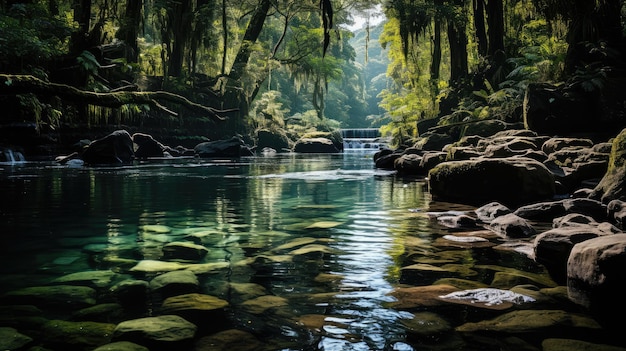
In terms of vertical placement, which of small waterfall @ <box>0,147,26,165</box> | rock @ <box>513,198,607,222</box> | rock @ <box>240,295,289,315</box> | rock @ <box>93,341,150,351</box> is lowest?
rock @ <box>93,341,150,351</box>

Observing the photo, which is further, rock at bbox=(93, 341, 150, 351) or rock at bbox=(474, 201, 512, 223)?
rock at bbox=(474, 201, 512, 223)

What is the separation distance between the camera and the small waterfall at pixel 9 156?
16297mm

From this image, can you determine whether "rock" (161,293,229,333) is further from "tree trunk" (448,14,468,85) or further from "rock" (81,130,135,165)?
"tree trunk" (448,14,468,85)

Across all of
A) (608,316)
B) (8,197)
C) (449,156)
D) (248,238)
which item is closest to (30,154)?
(8,197)

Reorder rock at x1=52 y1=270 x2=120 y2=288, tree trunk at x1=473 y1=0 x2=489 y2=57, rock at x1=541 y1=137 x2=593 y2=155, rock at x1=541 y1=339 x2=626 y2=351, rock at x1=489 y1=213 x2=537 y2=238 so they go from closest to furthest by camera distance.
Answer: rock at x1=541 y1=339 x2=626 y2=351 → rock at x1=52 y1=270 x2=120 y2=288 → rock at x1=489 y1=213 x2=537 y2=238 → rock at x1=541 y1=137 x2=593 y2=155 → tree trunk at x1=473 y1=0 x2=489 y2=57

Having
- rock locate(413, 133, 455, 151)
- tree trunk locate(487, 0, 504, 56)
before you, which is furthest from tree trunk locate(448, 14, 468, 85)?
rock locate(413, 133, 455, 151)

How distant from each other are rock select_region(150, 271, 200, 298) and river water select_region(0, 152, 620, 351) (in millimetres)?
112

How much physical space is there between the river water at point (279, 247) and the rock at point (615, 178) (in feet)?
6.23

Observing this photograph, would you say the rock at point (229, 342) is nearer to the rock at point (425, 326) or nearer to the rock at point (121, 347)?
the rock at point (121, 347)

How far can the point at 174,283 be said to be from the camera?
3.41m

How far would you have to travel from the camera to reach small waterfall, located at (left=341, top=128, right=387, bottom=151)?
38.5m

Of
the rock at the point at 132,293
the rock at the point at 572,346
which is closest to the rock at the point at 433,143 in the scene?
the rock at the point at 132,293

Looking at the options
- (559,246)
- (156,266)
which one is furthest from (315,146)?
(559,246)

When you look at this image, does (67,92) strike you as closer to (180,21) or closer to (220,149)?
(220,149)
